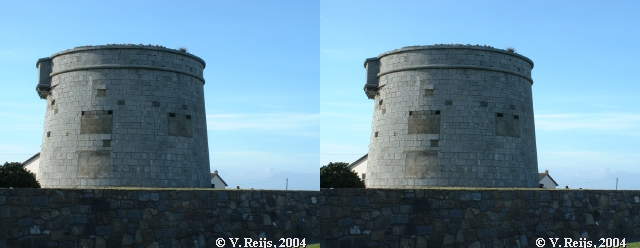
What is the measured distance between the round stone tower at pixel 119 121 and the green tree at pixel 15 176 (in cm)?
153

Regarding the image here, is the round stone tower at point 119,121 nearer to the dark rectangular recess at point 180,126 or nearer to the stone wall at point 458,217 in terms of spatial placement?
the dark rectangular recess at point 180,126

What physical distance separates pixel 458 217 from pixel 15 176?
13612 millimetres

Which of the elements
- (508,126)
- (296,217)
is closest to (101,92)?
(296,217)

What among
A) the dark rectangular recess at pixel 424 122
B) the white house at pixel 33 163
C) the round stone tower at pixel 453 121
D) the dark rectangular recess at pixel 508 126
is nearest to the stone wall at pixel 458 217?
the round stone tower at pixel 453 121

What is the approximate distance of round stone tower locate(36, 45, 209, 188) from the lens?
2214cm

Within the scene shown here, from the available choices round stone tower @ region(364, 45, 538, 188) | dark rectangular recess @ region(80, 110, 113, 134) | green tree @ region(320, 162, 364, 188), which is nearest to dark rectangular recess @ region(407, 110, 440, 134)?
round stone tower @ region(364, 45, 538, 188)

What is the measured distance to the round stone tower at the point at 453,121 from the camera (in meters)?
21.0

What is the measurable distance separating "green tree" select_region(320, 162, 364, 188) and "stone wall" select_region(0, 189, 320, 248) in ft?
4.53

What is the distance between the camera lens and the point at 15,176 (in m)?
20.5

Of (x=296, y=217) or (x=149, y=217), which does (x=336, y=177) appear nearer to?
(x=296, y=217)

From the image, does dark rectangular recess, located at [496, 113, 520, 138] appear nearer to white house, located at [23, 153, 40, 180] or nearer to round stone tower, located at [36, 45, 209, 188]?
round stone tower, located at [36, 45, 209, 188]

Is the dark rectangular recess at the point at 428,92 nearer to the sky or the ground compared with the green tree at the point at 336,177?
nearer to the sky

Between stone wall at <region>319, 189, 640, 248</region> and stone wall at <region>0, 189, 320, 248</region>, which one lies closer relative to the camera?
stone wall at <region>0, 189, 320, 248</region>

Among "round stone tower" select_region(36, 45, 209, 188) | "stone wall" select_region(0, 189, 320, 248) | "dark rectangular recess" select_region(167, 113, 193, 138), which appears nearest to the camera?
"stone wall" select_region(0, 189, 320, 248)
